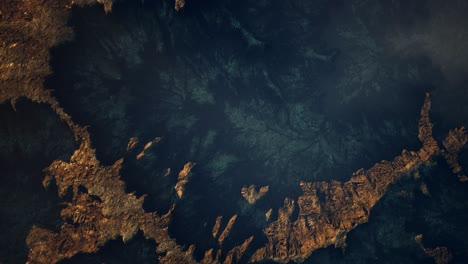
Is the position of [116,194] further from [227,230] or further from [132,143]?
[227,230]

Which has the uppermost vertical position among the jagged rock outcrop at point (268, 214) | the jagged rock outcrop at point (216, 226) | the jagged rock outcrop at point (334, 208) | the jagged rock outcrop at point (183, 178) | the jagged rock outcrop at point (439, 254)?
the jagged rock outcrop at point (183, 178)

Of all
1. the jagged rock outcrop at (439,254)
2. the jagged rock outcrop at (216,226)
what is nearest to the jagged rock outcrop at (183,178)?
the jagged rock outcrop at (216,226)

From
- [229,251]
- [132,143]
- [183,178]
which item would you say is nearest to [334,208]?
[229,251]

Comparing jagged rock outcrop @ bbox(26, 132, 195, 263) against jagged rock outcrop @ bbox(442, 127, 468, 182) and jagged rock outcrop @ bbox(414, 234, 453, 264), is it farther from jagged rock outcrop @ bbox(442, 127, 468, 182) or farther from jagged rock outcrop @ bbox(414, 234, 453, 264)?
jagged rock outcrop @ bbox(442, 127, 468, 182)

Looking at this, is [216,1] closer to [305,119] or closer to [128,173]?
[305,119]

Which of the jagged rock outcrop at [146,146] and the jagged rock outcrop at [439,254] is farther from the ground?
the jagged rock outcrop at [146,146]

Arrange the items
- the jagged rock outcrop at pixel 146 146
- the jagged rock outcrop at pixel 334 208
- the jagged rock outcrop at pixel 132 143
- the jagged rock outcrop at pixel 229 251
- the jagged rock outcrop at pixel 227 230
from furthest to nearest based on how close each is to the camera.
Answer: the jagged rock outcrop at pixel 334 208 < the jagged rock outcrop at pixel 227 230 < the jagged rock outcrop at pixel 229 251 < the jagged rock outcrop at pixel 146 146 < the jagged rock outcrop at pixel 132 143

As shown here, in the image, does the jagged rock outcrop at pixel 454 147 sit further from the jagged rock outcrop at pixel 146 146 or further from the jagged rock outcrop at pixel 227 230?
the jagged rock outcrop at pixel 146 146
